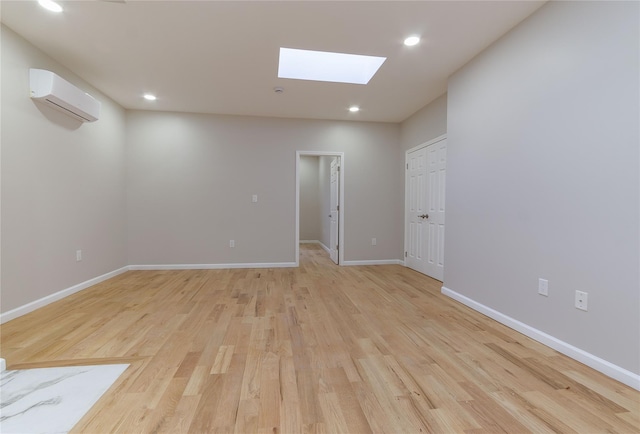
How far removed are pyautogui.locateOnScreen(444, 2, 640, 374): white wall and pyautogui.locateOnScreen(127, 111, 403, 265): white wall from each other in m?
2.29

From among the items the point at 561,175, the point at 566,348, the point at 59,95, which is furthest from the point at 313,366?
the point at 59,95

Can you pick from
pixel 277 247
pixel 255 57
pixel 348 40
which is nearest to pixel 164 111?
pixel 255 57

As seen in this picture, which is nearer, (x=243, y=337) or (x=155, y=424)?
(x=155, y=424)

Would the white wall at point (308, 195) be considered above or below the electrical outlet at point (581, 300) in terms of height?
above

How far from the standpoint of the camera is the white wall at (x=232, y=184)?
4.55 metres

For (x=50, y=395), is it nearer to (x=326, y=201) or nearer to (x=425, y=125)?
(x=425, y=125)

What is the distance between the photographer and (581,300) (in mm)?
1859

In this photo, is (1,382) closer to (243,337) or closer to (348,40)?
(243,337)

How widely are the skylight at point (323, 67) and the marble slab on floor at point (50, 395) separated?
315 cm

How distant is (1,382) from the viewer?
158 cm

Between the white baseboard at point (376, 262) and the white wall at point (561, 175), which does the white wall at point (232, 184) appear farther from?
the white wall at point (561, 175)

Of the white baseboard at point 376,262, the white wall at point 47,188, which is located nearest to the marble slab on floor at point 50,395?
the white wall at point 47,188

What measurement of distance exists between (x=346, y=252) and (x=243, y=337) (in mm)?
3076

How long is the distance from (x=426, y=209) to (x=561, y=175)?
2.39m
